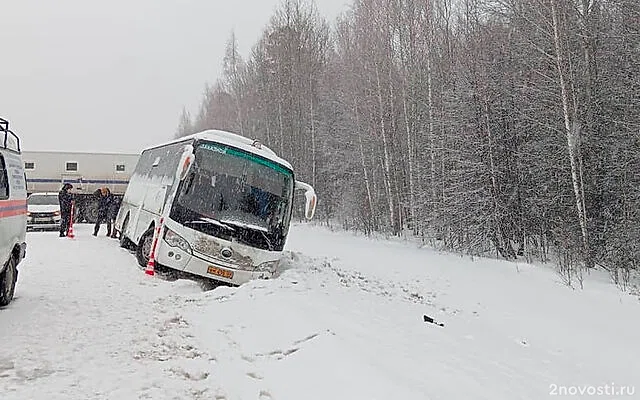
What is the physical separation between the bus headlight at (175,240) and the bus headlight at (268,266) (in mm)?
1401

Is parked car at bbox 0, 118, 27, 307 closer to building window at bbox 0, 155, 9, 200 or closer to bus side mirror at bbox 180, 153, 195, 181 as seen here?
building window at bbox 0, 155, 9, 200

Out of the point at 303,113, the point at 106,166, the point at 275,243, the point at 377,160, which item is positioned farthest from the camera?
the point at 303,113

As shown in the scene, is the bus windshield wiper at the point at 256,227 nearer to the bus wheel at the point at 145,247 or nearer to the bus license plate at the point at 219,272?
the bus license plate at the point at 219,272

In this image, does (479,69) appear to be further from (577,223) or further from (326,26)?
(326,26)

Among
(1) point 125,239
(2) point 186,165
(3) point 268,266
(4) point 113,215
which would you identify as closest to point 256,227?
(3) point 268,266

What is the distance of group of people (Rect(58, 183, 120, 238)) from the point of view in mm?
20625

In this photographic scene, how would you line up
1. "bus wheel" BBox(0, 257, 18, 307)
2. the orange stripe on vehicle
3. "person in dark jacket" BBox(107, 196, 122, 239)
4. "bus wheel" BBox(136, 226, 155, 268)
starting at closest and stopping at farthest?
the orange stripe on vehicle < "bus wheel" BBox(0, 257, 18, 307) < "bus wheel" BBox(136, 226, 155, 268) < "person in dark jacket" BBox(107, 196, 122, 239)

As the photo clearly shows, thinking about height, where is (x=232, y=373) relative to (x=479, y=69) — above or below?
below

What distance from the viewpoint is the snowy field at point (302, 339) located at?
529 cm

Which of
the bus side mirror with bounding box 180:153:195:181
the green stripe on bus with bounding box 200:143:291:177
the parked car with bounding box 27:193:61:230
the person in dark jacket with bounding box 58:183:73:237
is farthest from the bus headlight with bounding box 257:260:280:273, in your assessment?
the parked car with bounding box 27:193:61:230

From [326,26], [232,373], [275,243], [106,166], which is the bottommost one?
[232,373]

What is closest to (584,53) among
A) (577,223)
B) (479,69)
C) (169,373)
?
(479,69)

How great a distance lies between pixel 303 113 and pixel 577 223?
2484 cm

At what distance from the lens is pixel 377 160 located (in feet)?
106
